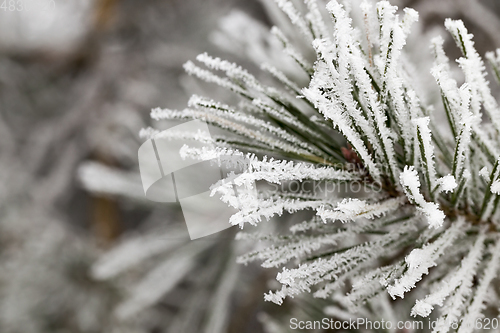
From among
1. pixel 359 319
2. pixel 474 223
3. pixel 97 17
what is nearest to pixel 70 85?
pixel 97 17

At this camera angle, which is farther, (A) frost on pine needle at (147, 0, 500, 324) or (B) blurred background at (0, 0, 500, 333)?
(B) blurred background at (0, 0, 500, 333)

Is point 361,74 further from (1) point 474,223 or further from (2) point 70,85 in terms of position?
(2) point 70,85

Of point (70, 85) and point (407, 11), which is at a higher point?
point (70, 85)

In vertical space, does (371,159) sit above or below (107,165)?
below

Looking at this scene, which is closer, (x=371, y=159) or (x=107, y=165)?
(x=371, y=159)
